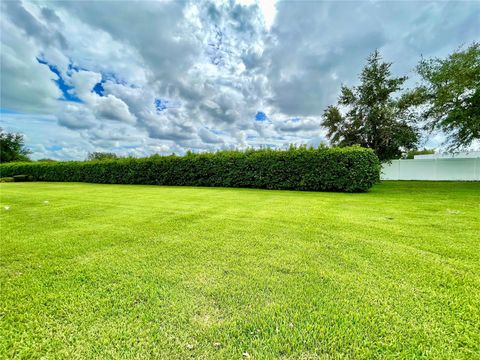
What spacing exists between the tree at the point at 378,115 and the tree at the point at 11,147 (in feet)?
156

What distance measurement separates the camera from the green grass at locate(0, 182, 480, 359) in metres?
1.46

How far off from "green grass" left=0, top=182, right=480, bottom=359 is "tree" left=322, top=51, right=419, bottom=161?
13939mm

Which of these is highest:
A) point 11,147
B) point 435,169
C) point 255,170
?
point 11,147

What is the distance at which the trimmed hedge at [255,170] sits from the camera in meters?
9.82

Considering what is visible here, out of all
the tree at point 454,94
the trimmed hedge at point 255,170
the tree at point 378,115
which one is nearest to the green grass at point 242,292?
the trimmed hedge at point 255,170

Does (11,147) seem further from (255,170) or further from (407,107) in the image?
(407,107)

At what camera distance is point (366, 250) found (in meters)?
2.97

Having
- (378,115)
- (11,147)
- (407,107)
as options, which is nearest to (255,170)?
(378,115)

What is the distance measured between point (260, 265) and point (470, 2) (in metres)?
15.7

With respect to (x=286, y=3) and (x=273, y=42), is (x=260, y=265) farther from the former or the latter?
(x=273, y=42)

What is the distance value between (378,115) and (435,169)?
20.6 feet

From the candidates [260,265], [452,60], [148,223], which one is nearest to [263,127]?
[452,60]

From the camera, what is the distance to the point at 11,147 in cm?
3516

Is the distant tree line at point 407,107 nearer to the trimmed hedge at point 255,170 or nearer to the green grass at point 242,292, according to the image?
the trimmed hedge at point 255,170
